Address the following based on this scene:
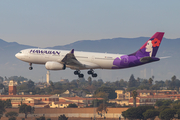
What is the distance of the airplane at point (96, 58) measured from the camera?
78.3 metres

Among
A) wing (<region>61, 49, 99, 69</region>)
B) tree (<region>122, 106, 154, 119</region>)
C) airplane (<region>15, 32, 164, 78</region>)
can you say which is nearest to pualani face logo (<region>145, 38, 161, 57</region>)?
airplane (<region>15, 32, 164, 78</region>)

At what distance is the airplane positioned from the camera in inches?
3083

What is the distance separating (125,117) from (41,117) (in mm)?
34990

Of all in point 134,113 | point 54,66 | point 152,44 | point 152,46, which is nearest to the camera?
point 152,46

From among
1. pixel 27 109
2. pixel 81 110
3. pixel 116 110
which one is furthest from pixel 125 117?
pixel 27 109

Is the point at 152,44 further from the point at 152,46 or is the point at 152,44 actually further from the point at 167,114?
the point at 167,114

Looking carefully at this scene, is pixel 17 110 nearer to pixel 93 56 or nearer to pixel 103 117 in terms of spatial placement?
pixel 103 117

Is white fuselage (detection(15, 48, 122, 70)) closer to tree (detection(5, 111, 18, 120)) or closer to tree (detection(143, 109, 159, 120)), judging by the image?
tree (detection(143, 109, 159, 120))

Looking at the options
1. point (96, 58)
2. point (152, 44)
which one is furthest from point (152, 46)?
point (96, 58)

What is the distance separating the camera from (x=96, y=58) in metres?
80.1

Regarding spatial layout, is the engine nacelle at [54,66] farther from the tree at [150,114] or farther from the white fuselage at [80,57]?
the tree at [150,114]

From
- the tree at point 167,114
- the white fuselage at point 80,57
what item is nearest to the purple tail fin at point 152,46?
the white fuselage at point 80,57

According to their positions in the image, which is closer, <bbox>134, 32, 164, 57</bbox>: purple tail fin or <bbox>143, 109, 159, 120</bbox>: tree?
<bbox>134, 32, 164, 57</bbox>: purple tail fin

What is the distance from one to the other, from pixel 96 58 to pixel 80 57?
373 centimetres
